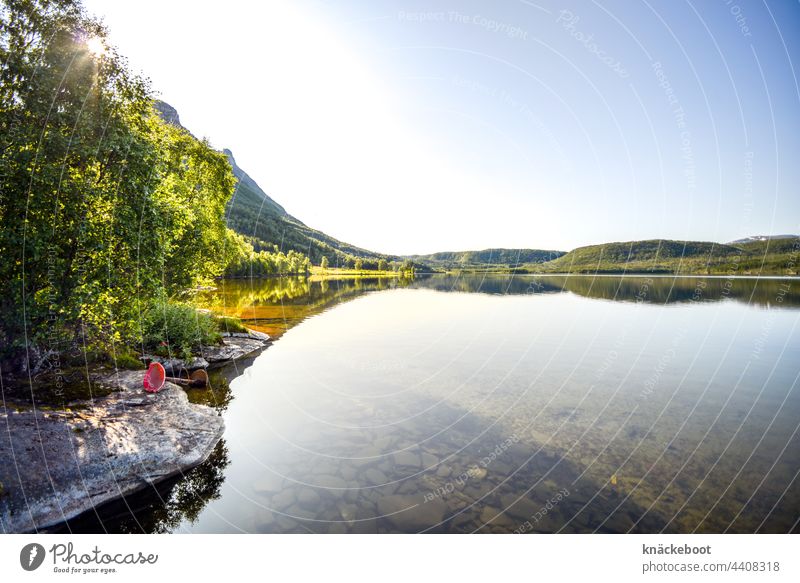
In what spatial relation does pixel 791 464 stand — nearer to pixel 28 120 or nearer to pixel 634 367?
pixel 634 367

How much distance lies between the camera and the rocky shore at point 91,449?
27.6ft

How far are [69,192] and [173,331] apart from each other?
535 inches

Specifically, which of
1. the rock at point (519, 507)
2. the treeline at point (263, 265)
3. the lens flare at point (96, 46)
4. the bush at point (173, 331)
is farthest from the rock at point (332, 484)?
the treeline at point (263, 265)

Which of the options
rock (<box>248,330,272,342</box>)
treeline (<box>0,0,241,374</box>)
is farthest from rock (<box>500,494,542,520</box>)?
rock (<box>248,330,272,342</box>)

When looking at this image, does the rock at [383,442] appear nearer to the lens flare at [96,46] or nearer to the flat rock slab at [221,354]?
the flat rock slab at [221,354]

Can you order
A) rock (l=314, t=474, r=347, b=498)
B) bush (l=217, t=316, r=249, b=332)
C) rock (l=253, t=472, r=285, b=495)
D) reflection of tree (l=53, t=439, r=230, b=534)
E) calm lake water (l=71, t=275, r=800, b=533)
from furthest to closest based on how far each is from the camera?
bush (l=217, t=316, r=249, b=332), rock (l=253, t=472, r=285, b=495), rock (l=314, t=474, r=347, b=498), calm lake water (l=71, t=275, r=800, b=533), reflection of tree (l=53, t=439, r=230, b=534)

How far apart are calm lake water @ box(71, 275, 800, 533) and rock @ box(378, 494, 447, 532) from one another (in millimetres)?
48

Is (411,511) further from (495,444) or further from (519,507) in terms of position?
(495,444)

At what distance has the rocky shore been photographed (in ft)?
27.6

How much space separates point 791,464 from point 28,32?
97.7 ft

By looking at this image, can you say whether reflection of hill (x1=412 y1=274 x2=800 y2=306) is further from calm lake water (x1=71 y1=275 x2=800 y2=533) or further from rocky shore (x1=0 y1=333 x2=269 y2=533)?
rocky shore (x1=0 y1=333 x2=269 y2=533)
